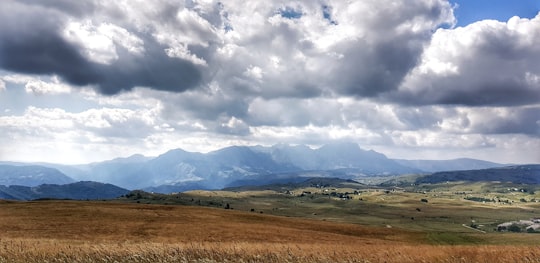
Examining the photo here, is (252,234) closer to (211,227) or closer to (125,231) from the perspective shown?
(211,227)

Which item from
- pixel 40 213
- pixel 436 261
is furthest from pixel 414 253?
pixel 40 213

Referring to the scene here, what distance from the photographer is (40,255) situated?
70.0 feet

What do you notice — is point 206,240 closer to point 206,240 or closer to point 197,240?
point 206,240

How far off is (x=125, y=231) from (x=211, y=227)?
30.4 ft

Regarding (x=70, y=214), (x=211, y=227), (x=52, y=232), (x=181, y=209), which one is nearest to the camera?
(x=52, y=232)

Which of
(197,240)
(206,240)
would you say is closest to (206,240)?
(206,240)

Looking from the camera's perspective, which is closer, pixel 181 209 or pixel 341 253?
pixel 341 253

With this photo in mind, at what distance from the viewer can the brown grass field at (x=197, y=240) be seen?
2111 cm

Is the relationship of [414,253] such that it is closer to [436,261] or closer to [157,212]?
[436,261]

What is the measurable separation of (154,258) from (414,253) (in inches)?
536

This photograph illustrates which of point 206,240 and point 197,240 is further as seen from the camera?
point 197,240

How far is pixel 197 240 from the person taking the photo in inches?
1512

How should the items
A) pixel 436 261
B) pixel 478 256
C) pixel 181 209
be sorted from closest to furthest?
pixel 436 261 → pixel 478 256 → pixel 181 209

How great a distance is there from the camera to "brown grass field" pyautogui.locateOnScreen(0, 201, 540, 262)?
831 inches
